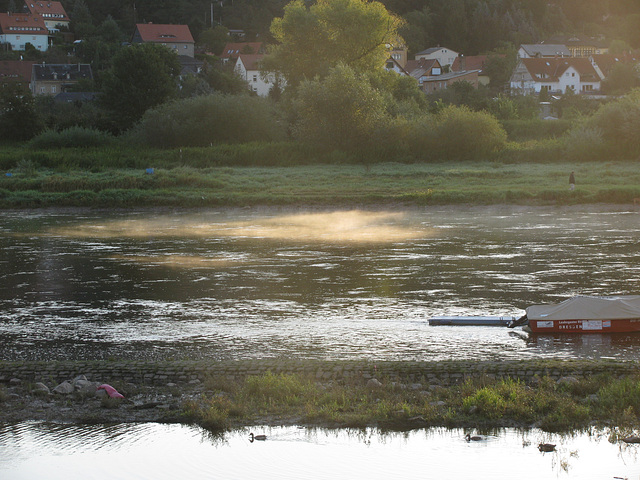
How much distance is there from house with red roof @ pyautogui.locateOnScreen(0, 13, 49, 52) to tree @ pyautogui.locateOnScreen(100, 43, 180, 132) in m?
85.4

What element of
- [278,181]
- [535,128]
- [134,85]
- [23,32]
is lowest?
[278,181]

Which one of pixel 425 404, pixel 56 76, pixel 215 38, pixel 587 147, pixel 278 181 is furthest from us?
pixel 215 38

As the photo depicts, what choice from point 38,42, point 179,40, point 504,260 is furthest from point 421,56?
point 504,260

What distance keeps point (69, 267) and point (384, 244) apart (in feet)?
35.9

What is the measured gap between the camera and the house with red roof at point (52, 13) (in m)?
158

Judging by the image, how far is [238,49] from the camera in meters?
137

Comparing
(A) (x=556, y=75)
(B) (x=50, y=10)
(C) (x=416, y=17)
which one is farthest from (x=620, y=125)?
(B) (x=50, y=10)

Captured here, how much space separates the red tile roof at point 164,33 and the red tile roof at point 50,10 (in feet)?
88.7

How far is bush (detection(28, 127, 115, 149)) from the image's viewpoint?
6159 centimetres

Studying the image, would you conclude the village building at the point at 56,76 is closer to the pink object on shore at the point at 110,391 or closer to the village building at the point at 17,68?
the village building at the point at 17,68

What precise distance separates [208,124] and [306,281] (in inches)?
1706

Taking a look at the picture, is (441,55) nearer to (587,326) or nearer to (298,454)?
(587,326)

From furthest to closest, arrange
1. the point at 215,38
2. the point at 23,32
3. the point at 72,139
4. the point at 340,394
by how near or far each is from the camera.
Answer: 1. the point at 23,32
2. the point at 215,38
3. the point at 72,139
4. the point at 340,394

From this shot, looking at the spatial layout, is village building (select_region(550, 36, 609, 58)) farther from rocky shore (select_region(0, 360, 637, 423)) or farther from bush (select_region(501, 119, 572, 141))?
rocky shore (select_region(0, 360, 637, 423))
